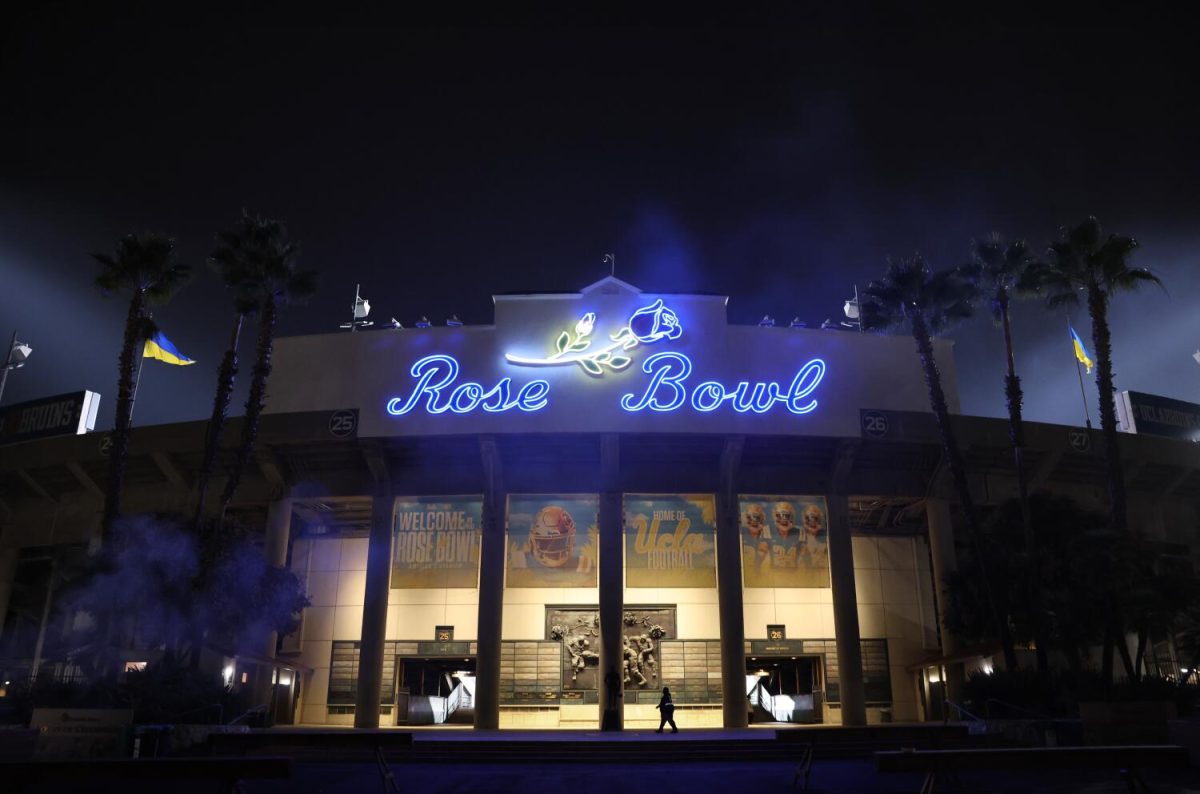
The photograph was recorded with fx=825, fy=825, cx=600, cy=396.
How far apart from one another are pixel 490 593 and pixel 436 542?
167 inches

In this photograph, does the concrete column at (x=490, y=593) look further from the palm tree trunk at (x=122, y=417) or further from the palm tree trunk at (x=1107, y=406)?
the palm tree trunk at (x=1107, y=406)

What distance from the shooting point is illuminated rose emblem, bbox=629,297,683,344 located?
106ft

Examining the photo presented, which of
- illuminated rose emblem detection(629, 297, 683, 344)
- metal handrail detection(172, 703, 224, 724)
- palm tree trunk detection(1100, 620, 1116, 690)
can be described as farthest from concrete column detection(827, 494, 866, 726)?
metal handrail detection(172, 703, 224, 724)

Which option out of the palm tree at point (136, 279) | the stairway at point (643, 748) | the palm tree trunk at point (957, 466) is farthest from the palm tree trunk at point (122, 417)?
the palm tree trunk at point (957, 466)

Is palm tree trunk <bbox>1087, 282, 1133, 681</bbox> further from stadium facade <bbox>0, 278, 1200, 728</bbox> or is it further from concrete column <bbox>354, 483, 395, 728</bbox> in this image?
concrete column <bbox>354, 483, 395, 728</bbox>

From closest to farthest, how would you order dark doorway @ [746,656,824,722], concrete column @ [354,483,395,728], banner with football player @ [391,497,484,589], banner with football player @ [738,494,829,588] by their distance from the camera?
concrete column @ [354,483,395,728] → dark doorway @ [746,656,824,722] → banner with football player @ [391,497,484,589] → banner with football player @ [738,494,829,588]

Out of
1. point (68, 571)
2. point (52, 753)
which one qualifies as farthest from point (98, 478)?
point (52, 753)

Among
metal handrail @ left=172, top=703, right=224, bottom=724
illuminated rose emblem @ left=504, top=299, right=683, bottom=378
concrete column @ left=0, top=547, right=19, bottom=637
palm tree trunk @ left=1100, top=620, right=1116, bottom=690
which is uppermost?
illuminated rose emblem @ left=504, top=299, right=683, bottom=378

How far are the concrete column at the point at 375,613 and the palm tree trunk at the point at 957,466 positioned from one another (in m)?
21.3

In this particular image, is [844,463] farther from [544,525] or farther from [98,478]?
[98,478]

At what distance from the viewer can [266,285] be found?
30.6 m

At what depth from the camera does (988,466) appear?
34375 mm

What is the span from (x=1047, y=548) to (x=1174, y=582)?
12.0 ft

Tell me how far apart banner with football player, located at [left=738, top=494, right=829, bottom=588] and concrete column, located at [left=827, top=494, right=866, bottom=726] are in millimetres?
2167
